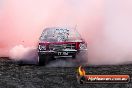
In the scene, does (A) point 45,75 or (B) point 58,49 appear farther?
(B) point 58,49

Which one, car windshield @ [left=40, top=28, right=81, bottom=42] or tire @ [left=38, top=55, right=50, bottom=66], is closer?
tire @ [left=38, top=55, right=50, bottom=66]

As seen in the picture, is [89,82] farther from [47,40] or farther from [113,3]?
[113,3]

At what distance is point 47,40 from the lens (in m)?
17.8

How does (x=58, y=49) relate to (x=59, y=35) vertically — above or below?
below

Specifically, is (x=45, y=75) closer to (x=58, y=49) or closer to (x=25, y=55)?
(x=58, y=49)

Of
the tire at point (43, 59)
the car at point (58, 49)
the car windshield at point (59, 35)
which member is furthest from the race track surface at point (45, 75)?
the car windshield at point (59, 35)

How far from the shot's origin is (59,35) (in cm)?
1841

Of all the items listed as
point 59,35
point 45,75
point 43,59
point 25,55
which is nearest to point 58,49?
point 43,59

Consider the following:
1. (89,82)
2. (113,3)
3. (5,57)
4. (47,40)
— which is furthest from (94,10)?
(89,82)

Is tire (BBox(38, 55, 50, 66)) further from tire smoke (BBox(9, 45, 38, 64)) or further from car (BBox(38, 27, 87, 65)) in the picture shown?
tire smoke (BBox(9, 45, 38, 64))

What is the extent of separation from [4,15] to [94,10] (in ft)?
16.8

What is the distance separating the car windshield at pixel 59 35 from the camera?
17.9 metres

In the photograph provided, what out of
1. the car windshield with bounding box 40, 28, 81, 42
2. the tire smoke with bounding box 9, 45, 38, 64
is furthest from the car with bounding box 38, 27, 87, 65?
the tire smoke with bounding box 9, 45, 38, 64

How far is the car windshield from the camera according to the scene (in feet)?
58.7
